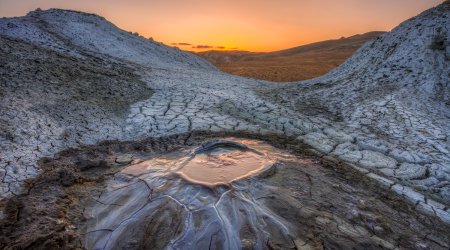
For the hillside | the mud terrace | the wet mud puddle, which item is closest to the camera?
the wet mud puddle

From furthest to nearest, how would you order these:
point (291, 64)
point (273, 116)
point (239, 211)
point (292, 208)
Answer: point (291, 64) → point (273, 116) → point (292, 208) → point (239, 211)

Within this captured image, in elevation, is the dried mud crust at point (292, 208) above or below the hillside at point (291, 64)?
above

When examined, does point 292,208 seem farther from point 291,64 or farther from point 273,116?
point 291,64

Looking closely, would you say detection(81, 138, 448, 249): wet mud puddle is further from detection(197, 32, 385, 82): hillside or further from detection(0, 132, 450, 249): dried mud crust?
detection(197, 32, 385, 82): hillside

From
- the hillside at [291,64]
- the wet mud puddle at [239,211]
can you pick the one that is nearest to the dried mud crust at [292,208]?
the wet mud puddle at [239,211]

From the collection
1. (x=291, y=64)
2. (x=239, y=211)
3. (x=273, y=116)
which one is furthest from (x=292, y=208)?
(x=291, y=64)

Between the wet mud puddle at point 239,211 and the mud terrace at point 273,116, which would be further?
the mud terrace at point 273,116

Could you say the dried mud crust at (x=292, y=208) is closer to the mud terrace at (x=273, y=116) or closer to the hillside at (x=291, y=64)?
the mud terrace at (x=273, y=116)

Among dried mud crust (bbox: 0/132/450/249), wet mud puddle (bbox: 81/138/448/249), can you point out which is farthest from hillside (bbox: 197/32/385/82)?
wet mud puddle (bbox: 81/138/448/249)
